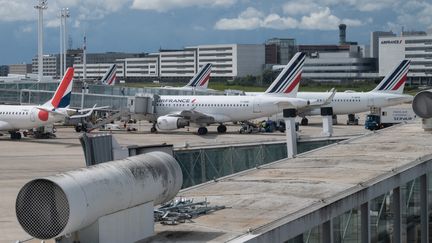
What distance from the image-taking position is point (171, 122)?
69.9 metres

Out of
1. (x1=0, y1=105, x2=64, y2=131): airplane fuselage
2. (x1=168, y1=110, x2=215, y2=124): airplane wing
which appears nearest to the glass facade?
(x1=0, y1=105, x2=64, y2=131): airplane fuselage

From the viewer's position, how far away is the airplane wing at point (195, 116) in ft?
232

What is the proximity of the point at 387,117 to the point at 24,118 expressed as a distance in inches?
1416

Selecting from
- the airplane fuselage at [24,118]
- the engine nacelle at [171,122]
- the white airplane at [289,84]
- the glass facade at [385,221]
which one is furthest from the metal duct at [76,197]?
the white airplane at [289,84]

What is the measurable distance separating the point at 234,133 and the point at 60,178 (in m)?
60.1

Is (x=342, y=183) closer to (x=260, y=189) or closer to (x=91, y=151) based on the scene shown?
(x=260, y=189)

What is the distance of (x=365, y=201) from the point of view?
19000 millimetres

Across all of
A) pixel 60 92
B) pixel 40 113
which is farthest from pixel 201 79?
pixel 40 113

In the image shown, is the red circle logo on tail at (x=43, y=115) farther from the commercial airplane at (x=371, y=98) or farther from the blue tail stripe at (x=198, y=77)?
the blue tail stripe at (x=198, y=77)

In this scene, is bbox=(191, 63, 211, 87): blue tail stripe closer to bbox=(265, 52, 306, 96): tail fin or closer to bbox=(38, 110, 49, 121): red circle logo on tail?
bbox=(265, 52, 306, 96): tail fin

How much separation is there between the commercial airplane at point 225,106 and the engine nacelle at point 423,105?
3577 centimetres

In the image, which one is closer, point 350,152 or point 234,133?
point 350,152

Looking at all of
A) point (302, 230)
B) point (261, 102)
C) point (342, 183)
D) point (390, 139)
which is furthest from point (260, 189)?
point (261, 102)

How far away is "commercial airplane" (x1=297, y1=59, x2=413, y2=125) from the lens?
84438 mm
